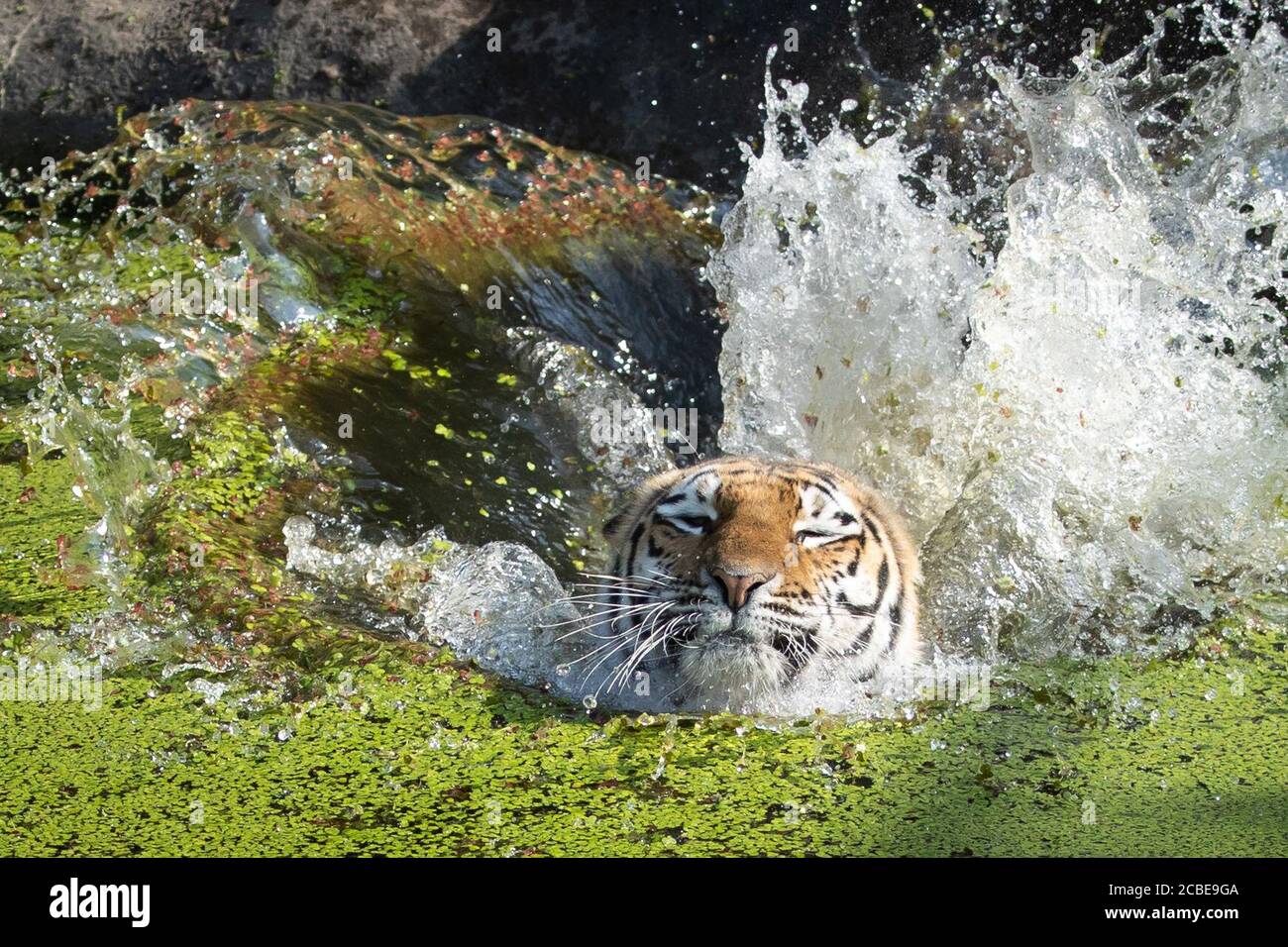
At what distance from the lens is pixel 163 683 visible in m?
3.08

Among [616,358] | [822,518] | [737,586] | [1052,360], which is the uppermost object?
[616,358]

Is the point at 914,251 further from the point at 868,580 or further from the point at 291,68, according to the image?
the point at 291,68

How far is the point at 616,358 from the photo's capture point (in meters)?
5.60

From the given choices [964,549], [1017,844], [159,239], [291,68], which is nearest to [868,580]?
[964,549]

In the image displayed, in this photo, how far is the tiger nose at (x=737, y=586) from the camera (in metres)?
3.02

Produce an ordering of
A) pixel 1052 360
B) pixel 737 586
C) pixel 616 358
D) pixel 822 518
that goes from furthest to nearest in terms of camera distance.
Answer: pixel 616 358 → pixel 1052 360 → pixel 822 518 → pixel 737 586

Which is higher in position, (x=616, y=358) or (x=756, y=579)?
(x=616, y=358)

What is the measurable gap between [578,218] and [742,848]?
3.96 m

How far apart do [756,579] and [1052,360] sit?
1755 millimetres

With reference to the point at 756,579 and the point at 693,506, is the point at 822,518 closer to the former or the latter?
the point at 693,506

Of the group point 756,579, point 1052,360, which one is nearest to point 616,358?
point 1052,360

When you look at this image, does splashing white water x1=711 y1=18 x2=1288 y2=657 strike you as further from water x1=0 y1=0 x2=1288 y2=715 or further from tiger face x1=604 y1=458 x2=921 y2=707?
tiger face x1=604 y1=458 x2=921 y2=707

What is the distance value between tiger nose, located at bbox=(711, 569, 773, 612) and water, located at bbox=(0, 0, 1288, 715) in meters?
0.29

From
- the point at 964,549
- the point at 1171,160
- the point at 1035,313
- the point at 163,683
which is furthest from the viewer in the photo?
the point at 1171,160
